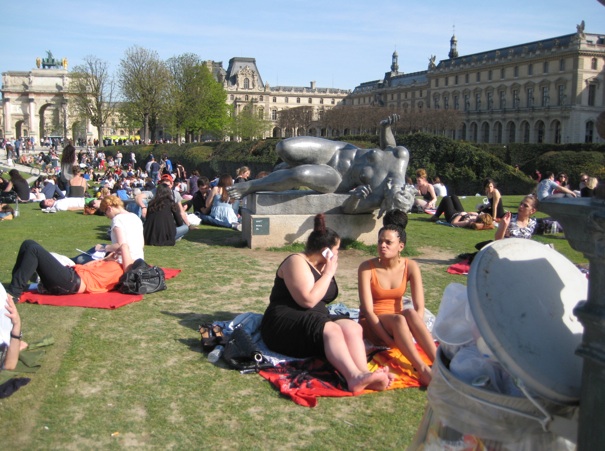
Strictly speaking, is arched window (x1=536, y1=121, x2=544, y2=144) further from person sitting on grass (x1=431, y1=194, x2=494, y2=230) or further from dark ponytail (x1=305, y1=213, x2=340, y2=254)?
dark ponytail (x1=305, y1=213, x2=340, y2=254)

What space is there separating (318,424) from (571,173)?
2330cm

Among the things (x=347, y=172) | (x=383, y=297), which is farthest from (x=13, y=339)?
(x=347, y=172)

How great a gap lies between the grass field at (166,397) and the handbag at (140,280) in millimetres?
165

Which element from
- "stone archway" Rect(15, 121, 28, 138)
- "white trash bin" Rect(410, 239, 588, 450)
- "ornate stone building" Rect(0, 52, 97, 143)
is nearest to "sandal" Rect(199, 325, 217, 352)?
"white trash bin" Rect(410, 239, 588, 450)

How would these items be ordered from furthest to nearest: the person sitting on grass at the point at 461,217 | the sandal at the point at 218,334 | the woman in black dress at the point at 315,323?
the person sitting on grass at the point at 461,217
the sandal at the point at 218,334
the woman in black dress at the point at 315,323

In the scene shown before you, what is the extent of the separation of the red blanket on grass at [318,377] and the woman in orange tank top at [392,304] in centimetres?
10

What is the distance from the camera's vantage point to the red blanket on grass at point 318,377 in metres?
3.97

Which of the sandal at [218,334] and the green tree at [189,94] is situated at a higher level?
the green tree at [189,94]

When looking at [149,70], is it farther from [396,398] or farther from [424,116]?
[396,398]

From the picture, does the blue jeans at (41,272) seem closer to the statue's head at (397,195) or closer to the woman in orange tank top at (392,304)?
the woman in orange tank top at (392,304)

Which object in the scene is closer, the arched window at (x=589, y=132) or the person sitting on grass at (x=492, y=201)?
the person sitting on grass at (x=492, y=201)

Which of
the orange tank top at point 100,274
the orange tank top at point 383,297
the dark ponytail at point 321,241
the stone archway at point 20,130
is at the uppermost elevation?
the stone archway at point 20,130

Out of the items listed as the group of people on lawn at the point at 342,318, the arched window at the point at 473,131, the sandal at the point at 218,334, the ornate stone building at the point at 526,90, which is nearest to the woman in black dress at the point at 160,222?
the group of people on lawn at the point at 342,318

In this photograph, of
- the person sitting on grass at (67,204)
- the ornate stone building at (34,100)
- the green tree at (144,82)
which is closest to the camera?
the person sitting on grass at (67,204)
